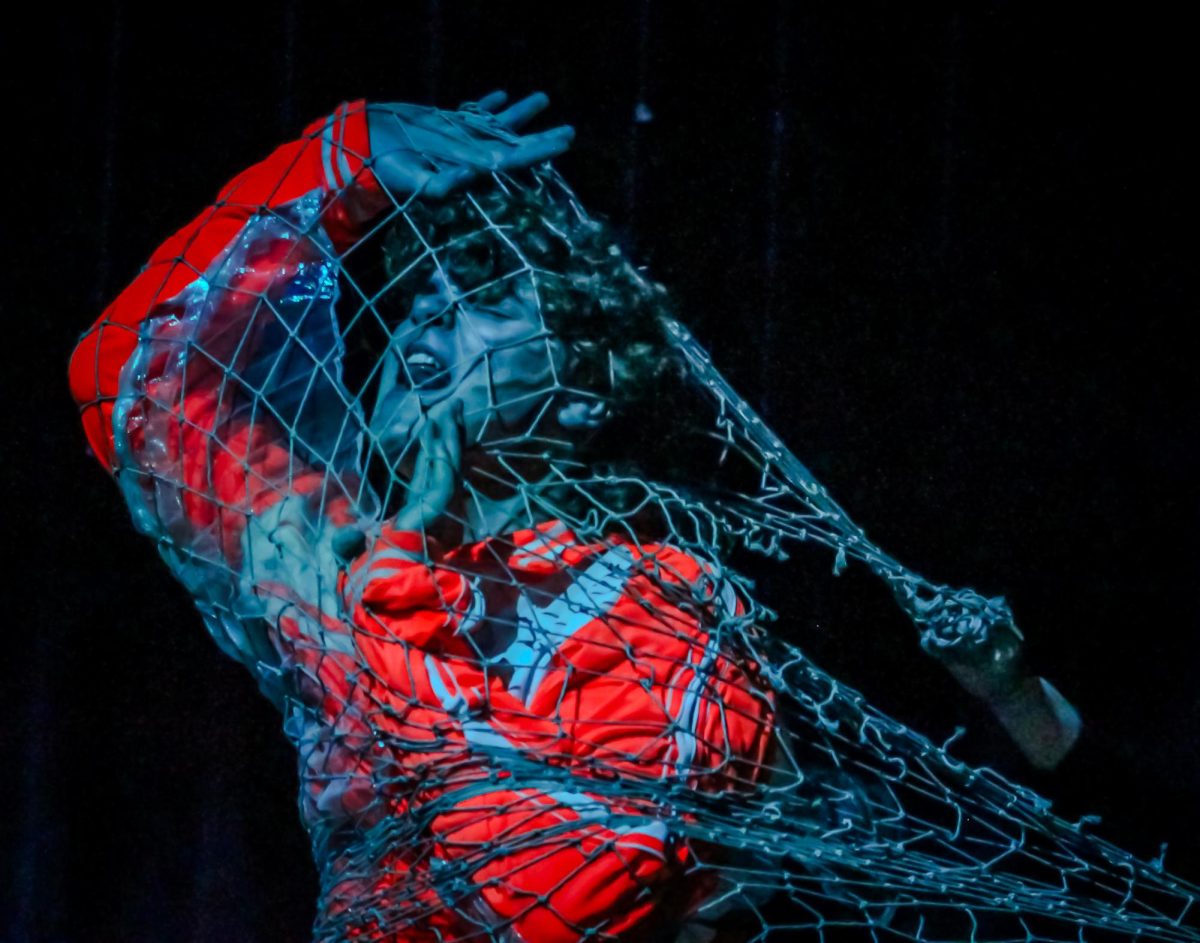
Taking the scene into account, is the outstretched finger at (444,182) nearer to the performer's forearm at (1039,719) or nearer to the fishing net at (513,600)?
the fishing net at (513,600)

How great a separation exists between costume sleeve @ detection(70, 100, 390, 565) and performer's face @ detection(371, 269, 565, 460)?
0.06 m

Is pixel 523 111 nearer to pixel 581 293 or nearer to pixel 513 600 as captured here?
pixel 581 293

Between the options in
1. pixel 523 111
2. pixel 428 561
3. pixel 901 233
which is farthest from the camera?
pixel 901 233

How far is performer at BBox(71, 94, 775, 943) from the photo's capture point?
0.67 m

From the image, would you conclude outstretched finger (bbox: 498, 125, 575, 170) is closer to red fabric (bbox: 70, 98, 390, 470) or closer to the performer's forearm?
red fabric (bbox: 70, 98, 390, 470)

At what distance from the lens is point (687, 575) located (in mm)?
729

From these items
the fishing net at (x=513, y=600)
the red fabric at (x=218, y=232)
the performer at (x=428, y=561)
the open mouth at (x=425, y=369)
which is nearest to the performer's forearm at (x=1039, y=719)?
the fishing net at (x=513, y=600)

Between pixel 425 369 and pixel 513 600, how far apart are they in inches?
6.3

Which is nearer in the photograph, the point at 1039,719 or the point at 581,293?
the point at 581,293

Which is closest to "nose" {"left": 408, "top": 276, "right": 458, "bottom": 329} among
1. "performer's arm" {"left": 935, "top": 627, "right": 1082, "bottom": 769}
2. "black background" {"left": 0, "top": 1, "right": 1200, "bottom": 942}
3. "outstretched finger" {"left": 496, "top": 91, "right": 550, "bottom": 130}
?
"outstretched finger" {"left": 496, "top": 91, "right": 550, "bottom": 130}

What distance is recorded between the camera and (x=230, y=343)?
2.48 ft

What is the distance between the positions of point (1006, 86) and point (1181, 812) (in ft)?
2.05

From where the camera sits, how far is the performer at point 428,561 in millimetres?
671

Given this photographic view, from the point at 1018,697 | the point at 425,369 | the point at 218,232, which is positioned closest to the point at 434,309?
the point at 425,369
